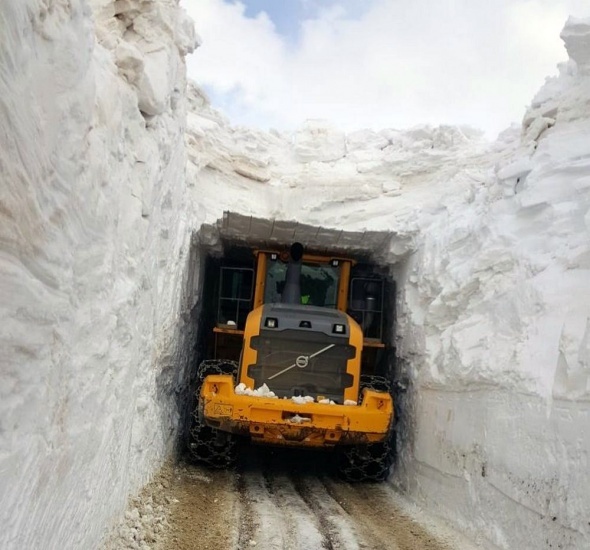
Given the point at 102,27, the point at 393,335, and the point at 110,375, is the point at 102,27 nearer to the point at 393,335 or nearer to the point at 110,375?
the point at 110,375

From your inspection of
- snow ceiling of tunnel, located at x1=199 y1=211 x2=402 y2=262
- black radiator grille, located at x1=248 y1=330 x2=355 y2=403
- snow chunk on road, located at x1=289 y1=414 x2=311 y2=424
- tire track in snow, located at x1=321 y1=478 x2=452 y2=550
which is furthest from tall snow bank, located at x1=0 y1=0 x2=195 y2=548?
snow ceiling of tunnel, located at x1=199 y1=211 x2=402 y2=262

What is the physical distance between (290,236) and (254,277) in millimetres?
967

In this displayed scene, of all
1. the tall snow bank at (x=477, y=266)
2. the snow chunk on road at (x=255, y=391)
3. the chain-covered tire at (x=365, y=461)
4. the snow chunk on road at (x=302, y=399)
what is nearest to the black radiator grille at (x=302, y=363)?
the snow chunk on road at (x=255, y=391)

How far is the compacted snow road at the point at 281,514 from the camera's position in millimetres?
5129

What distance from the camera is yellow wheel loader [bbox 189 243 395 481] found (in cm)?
715

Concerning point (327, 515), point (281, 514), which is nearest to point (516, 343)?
point (327, 515)

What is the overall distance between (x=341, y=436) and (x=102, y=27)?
203 inches

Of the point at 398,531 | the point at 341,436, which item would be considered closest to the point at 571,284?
the point at 398,531

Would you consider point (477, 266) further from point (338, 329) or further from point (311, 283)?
point (311, 283)

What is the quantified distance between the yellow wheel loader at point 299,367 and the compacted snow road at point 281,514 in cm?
57

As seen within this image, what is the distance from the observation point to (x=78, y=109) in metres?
3.10

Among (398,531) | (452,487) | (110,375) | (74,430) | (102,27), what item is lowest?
(398,531)

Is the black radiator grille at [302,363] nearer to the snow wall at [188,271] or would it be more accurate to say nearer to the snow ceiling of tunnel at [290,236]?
the snow wall at [188,271]

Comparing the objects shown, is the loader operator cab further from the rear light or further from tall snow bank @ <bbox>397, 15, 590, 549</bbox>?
tall snow bank @ <bbox>397, 15, 590, 549</bbox>
